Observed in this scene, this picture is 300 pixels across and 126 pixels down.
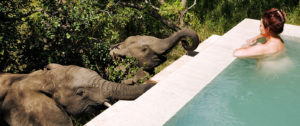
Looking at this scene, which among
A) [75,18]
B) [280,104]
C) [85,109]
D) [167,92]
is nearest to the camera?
[167,92]

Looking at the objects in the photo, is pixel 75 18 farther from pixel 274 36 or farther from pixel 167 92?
pixel 274 36

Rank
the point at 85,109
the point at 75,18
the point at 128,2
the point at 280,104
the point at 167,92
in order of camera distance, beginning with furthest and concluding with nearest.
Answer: the point at 128,2, the point at 75,18, the point at 85,109, the point at 280,104, the point at 167,92

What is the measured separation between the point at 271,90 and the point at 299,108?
0.41m

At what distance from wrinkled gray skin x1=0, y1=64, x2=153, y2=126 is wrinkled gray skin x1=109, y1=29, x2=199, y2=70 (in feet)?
4.77

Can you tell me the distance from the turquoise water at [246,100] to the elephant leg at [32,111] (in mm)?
1390

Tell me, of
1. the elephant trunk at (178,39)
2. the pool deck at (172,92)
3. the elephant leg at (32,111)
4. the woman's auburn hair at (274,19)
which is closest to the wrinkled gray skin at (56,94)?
the elephant leg at (32,111)

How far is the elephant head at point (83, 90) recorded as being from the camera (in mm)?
3936

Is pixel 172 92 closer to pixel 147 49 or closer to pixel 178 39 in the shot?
pixel 178 39

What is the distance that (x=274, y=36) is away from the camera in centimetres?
413

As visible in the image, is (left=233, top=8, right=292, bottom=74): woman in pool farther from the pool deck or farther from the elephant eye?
the elephant eye

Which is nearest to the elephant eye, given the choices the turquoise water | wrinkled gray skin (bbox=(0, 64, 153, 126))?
wrinkled gray skin (bbox=(0, 64, 153, 126))

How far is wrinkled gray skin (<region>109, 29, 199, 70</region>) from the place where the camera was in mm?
5290

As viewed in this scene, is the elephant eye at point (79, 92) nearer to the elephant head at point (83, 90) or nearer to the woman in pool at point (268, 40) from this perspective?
the elephant head at point (83, 90)

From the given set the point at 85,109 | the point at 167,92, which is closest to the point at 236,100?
the point at 167,92
